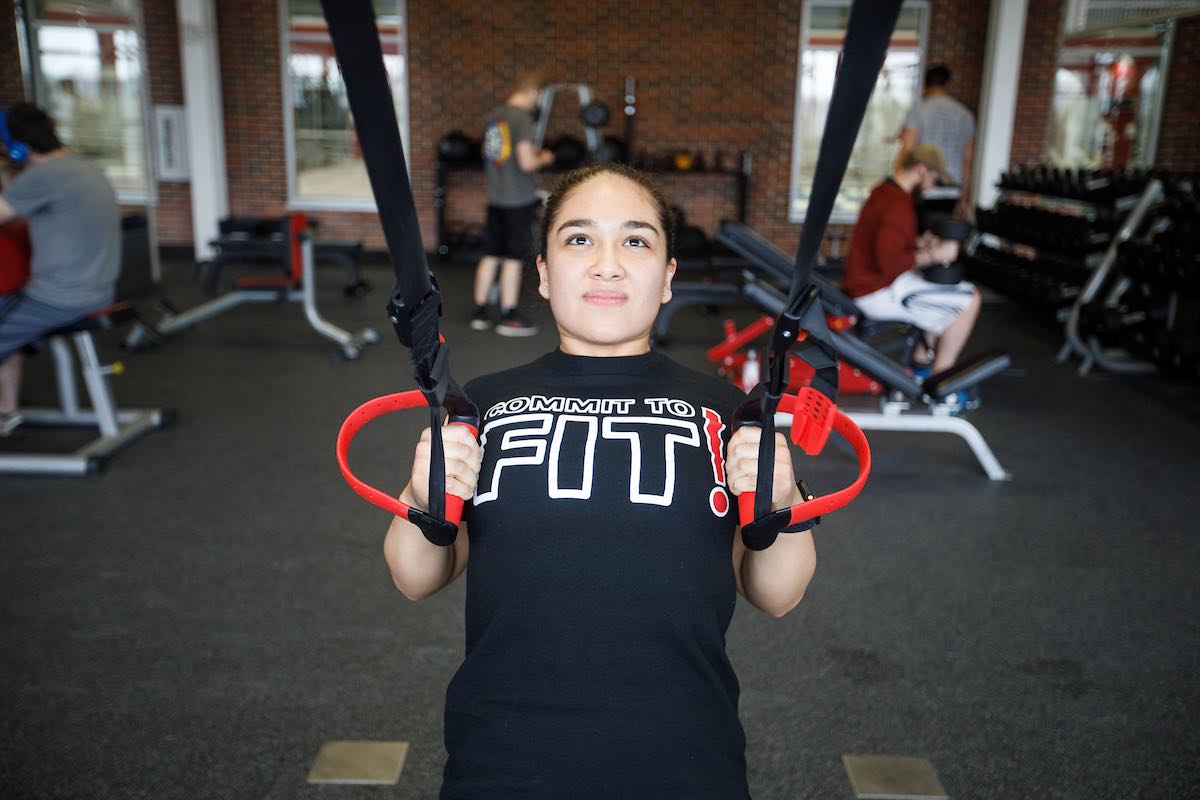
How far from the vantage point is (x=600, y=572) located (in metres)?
0.88

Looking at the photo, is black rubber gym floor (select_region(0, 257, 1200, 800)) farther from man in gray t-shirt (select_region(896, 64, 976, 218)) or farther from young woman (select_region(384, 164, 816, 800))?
man in gray t-shirt (select_region(896, 64, 976, 218))

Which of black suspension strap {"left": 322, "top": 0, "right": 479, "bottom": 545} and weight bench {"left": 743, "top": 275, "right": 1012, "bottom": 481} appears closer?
black suspension strap {"left": 322, "top": 0, "right": 479, "bottom": 545}

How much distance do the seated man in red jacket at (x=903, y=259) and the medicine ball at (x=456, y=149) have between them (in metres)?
4.59

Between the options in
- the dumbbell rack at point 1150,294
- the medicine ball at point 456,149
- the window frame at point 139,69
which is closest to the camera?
the dumbbell rack at point 1150,294

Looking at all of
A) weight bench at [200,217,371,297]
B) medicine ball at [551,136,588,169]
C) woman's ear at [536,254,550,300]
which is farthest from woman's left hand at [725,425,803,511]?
medicine ball at [551,136,588,169]

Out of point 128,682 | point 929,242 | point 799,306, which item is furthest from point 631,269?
point 929,242

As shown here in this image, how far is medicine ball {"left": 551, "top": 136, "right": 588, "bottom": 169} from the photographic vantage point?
7.75 metres

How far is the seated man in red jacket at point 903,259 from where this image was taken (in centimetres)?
382

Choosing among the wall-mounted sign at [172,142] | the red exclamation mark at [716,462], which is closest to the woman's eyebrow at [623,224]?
the red exclamation mark at [716,462]

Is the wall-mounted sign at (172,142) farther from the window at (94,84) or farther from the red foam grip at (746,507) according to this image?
the red foam grip at (746,507)

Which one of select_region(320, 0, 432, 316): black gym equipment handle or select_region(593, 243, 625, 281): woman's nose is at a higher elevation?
select_region(320, 0, 432, 316): black gym equipment handle

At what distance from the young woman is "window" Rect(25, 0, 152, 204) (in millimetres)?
7790

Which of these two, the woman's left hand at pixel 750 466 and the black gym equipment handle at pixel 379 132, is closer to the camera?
the black gym equipment handle at pixel 379 132

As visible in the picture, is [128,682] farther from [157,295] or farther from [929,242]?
[157,295]
